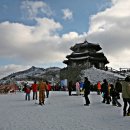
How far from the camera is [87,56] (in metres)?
68.8

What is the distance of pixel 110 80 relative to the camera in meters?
57.0

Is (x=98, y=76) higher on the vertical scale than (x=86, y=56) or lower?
lower

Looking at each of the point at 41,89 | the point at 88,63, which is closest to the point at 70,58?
the point at 88,63

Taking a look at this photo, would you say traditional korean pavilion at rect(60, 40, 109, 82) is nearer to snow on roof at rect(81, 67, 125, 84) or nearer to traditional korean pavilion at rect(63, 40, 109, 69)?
traditional korean pavilion at rect(63, 40, 109, 69)

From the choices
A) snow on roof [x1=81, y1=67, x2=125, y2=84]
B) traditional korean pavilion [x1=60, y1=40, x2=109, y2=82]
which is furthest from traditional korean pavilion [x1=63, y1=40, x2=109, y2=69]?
snow on roof [x1=81, y1=67, x2=125, y2=84]

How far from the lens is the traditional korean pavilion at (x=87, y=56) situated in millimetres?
68875

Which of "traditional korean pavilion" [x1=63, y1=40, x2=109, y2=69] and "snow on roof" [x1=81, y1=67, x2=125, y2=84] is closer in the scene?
"snow on roof" [x1=81, y1=67, x2=125, y2=84]

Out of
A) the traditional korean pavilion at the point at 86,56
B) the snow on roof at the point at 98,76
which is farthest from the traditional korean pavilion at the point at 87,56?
the snow on roof at the point at 98,76

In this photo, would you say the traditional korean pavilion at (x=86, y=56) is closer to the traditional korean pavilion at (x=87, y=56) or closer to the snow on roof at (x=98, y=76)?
the traditional korean pavilion at (x=87, y=56)

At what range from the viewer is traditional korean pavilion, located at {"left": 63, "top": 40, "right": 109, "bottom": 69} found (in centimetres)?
6888

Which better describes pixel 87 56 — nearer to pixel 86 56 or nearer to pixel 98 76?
pixel 86 56

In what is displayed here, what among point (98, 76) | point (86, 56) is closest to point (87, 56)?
point (86, 56)

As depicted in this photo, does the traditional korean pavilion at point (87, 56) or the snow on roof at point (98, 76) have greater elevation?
the traditional korean pavilion at point (87, 56)

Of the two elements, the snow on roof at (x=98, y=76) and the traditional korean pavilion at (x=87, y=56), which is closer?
the snow on roof at (x=98, y=76)
